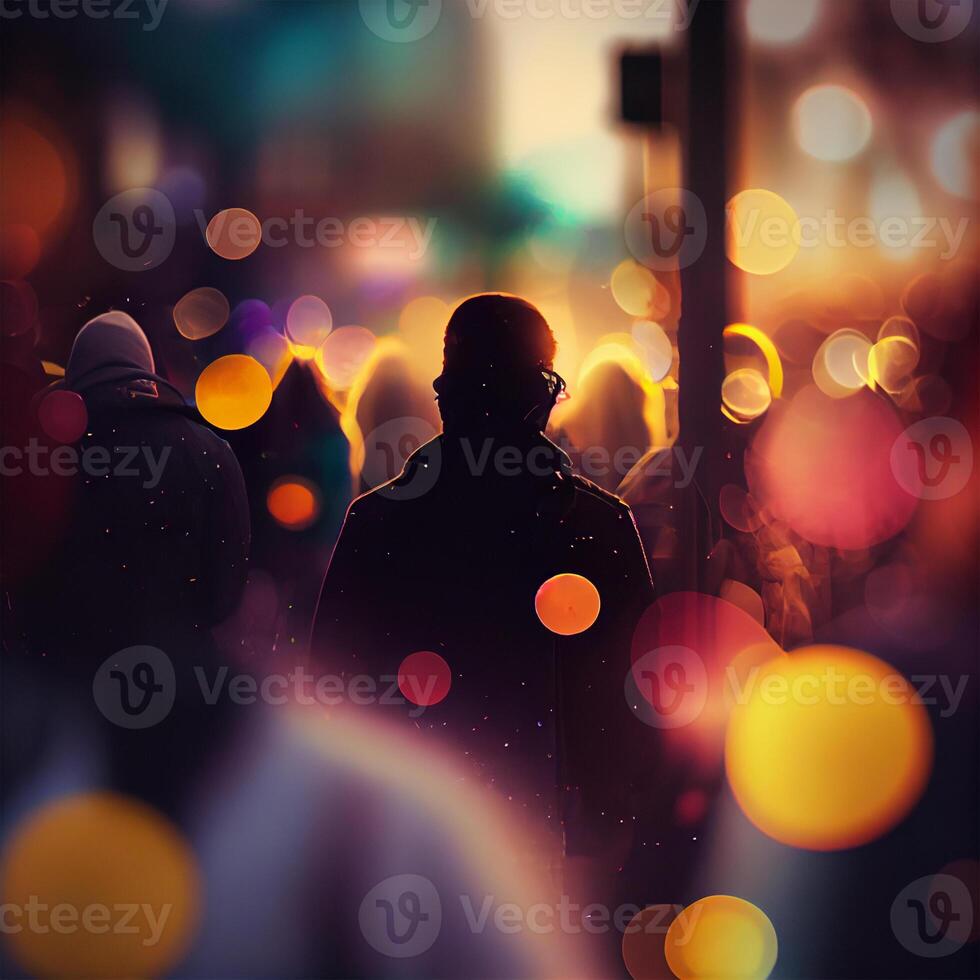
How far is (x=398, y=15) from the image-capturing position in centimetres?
276

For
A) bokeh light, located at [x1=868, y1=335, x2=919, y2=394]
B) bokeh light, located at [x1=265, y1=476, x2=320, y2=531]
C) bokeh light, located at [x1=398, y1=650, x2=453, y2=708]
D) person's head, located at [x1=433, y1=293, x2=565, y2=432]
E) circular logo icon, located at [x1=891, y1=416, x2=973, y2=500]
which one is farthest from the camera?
bokeh light, located at [x1=868, y1=335, x2=919, y2=394]

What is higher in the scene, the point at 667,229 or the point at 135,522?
the point at 667,229

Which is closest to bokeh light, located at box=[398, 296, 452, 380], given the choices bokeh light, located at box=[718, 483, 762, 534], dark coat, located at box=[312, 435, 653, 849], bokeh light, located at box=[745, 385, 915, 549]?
dark coat, located at box=[312, 435, 653, 849]

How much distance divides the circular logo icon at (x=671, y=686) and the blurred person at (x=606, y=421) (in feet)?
2.02

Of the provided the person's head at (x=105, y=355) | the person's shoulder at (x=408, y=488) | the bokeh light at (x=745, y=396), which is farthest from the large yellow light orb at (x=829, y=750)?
the person's head at (x=105, y=355)

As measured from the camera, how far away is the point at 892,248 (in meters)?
2.98

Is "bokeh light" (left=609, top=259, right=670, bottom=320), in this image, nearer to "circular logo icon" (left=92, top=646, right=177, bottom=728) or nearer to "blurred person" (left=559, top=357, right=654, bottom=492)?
"blurred person" (left=559, top=357, right=654, bottom=492)

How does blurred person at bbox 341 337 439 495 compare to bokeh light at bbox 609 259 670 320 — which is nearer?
bokeh light at bbox 609 259 670 320

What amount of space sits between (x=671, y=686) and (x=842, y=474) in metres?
1.28

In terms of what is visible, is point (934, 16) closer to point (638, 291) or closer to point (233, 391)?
point (638, 291)

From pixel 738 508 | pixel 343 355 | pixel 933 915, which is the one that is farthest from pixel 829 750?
pixel 343 355

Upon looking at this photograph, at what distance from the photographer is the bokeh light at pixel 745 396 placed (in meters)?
2.70

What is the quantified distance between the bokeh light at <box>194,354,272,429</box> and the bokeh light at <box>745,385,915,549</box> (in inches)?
73.7

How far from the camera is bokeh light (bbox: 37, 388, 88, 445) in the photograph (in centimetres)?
261
